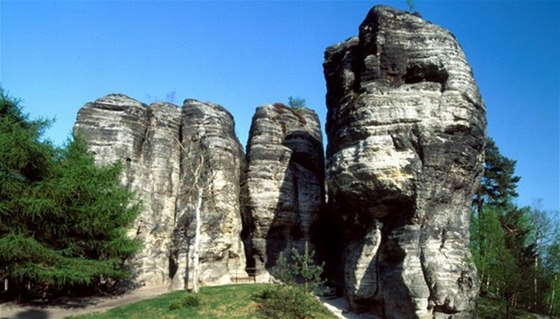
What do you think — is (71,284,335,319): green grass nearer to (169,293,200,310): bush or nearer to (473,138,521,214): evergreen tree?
(169,293,200,310): bush

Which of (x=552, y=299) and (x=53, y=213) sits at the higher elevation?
(x=53, y=213)

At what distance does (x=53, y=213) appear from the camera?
20.2 metres

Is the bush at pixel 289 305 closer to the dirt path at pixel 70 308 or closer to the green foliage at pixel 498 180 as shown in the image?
the dirt path at pixel 70 308

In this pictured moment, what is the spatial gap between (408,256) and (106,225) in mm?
15366

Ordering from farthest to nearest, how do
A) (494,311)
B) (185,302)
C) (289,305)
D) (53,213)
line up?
(494,311), (53,213), (185,302), (289,305)

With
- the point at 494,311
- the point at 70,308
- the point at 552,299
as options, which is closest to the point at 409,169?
the point at 494,311

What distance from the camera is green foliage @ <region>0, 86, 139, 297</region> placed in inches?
747

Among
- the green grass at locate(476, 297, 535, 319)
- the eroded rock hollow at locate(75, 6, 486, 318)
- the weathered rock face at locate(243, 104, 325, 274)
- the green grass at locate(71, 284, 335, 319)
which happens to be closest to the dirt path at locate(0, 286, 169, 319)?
the green grass at locate(71, 284, 335, 319)

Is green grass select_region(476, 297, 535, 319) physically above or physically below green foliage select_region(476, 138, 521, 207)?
below

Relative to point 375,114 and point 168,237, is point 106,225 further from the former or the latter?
point 375,114

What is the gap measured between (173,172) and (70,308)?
12.4m

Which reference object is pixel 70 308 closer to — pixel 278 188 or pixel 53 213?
pixel 53 213

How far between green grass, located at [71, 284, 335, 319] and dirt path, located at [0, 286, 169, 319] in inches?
61.8

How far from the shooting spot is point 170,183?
1216 inches
